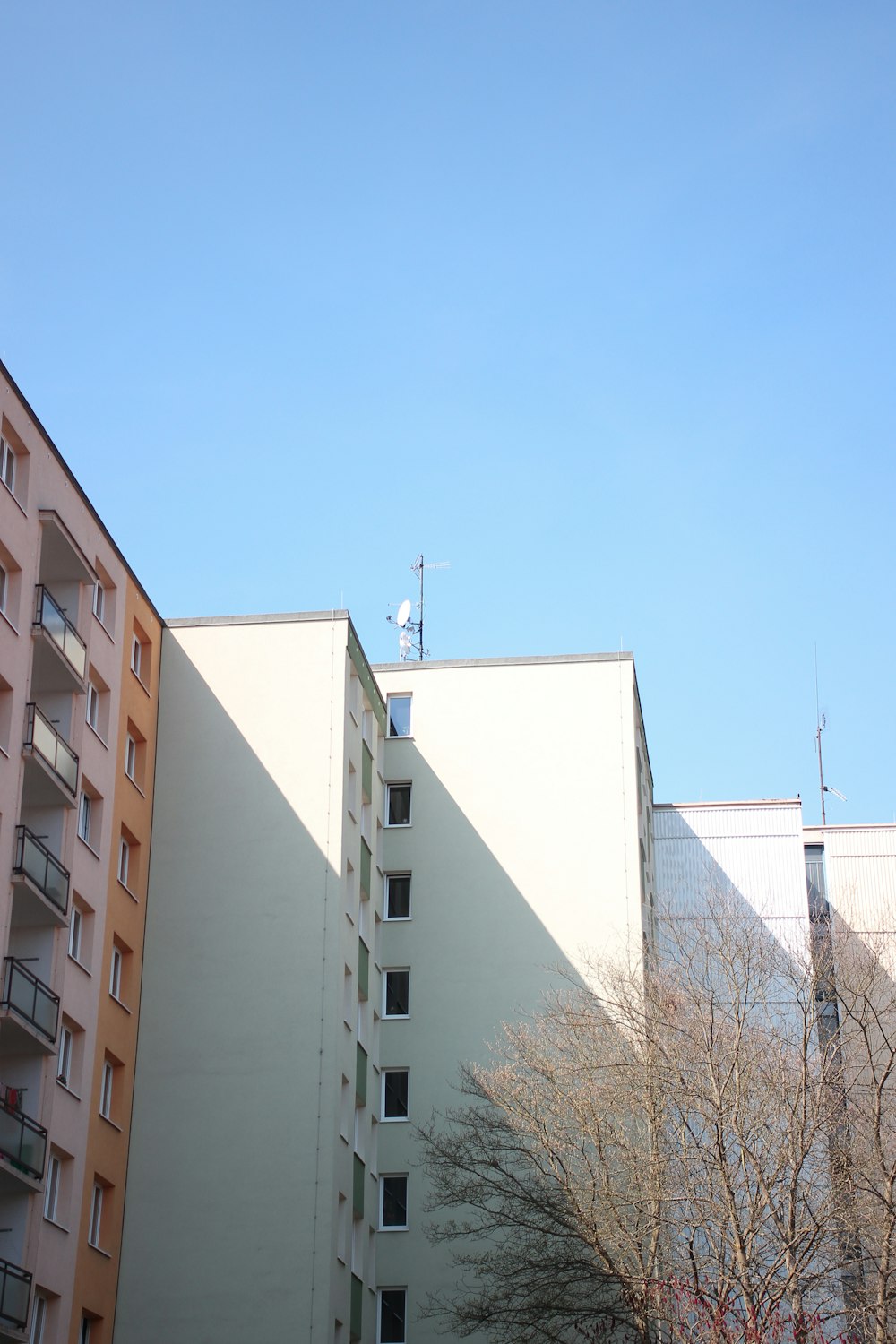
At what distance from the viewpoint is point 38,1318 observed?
30062mm

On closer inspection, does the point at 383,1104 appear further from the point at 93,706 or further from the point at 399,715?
the point at 93,706

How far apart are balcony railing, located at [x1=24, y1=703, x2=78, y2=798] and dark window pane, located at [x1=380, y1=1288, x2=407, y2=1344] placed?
1654cm

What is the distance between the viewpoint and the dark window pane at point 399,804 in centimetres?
4612

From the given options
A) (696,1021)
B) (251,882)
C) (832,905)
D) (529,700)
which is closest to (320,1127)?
(251,882)

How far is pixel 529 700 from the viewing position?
152ft

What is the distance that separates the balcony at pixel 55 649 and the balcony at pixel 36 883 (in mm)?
3242

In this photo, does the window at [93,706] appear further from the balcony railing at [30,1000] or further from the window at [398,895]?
the window at [398,895]

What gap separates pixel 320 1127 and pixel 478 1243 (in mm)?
7102

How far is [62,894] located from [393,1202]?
1494 cm

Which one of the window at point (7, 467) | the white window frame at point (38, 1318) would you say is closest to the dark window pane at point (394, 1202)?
the white window frame at point (38, 1318)

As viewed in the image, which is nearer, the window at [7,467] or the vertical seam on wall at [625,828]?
the window at [7,467]

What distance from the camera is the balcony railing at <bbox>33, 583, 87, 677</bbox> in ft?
102

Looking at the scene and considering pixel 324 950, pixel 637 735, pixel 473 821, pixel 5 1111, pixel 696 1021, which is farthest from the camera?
pixel 637 735

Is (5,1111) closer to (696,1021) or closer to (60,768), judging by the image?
(60,768)
